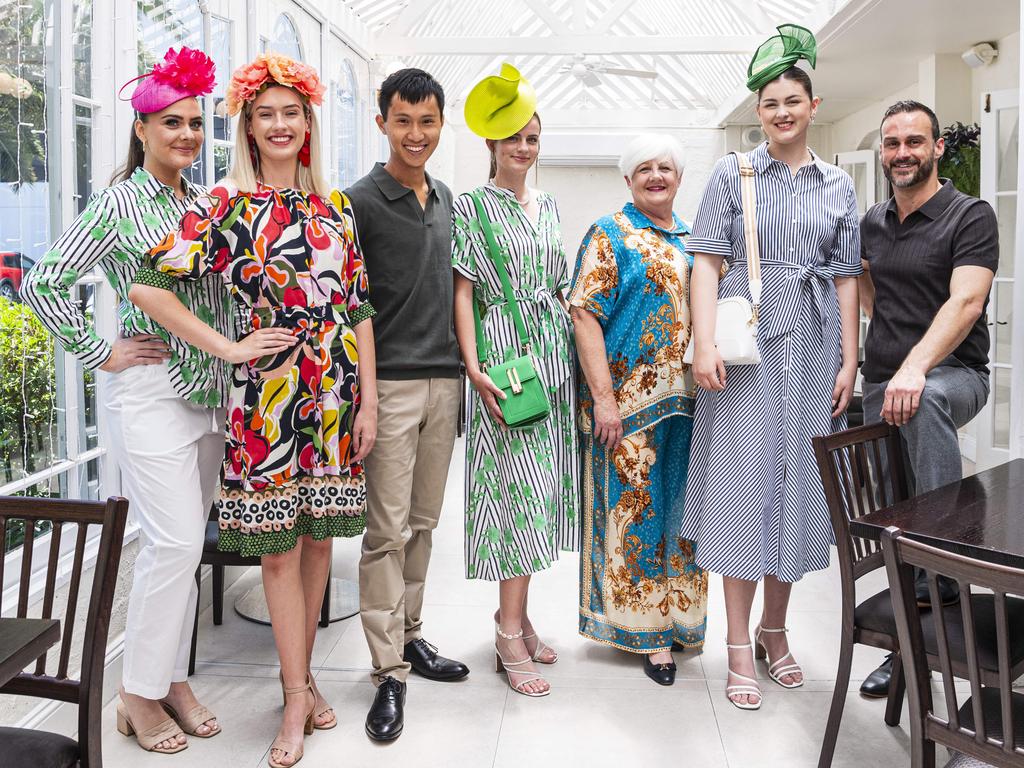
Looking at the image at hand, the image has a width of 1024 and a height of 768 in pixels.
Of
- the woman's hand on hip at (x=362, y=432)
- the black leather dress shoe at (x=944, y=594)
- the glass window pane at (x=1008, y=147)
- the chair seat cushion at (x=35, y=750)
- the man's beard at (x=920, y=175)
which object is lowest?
the chair seat cushion at (x=35, y=750)

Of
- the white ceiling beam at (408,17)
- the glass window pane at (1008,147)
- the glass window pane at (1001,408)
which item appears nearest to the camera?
the glass window pane at (1008,147)

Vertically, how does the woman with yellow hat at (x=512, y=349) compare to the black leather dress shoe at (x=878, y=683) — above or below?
above

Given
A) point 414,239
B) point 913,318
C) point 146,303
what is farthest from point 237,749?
point 913,318

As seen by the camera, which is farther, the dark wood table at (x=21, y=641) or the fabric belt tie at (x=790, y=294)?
the fabric belt tie at (x=790, y=294)

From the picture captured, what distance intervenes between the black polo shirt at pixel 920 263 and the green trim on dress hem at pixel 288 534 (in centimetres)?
153

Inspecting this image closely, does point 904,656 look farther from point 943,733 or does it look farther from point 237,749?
point 237,749

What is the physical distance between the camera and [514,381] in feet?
8.23

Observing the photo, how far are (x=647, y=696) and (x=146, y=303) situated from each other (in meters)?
1.70

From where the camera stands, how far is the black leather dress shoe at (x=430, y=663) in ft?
9.02

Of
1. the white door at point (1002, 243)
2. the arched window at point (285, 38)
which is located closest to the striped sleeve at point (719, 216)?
the arched window at point (285, 38)

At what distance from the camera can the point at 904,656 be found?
155 cm

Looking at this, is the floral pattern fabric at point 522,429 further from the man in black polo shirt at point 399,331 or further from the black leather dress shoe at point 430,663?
the black leather dress shoe at point 430,663

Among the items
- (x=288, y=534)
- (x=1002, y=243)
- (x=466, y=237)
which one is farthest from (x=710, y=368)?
(x=1002, y=243)

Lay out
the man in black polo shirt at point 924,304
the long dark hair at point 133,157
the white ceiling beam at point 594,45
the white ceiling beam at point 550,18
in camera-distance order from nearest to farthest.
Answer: the long dark hair at point 133,157 < the man in black polo shirt at point 924,304 < the white ceiling beam at point 594,45 < the white ceiling beam at point 550,18
